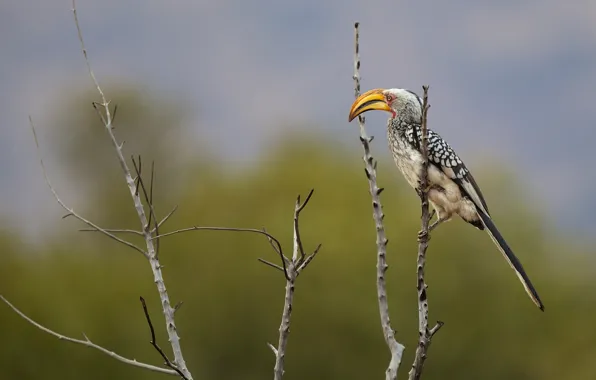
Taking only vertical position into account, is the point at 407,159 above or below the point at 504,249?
above

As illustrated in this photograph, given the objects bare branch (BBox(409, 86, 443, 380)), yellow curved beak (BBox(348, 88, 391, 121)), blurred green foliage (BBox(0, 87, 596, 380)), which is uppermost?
yellow curved beak (BBox(348, 88, 391, 121))

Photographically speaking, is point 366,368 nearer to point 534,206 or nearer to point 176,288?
point 176,288

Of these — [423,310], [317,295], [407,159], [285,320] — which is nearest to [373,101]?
[407,159]

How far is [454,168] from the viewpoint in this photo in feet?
24.3

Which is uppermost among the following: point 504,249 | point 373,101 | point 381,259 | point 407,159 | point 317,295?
point 373,101

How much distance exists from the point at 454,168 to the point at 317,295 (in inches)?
721

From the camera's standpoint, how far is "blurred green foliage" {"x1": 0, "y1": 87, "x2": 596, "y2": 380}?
24609mm

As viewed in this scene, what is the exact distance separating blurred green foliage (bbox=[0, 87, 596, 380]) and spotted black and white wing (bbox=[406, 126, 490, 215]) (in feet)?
55.0

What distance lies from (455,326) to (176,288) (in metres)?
7.82

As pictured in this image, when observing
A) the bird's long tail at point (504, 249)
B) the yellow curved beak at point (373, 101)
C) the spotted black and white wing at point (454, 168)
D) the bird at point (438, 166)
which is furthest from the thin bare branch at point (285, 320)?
the spotted black and white wing at point (454, 168)

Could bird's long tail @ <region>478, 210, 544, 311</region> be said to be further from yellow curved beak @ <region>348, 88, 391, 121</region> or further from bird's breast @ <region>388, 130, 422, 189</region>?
yellow curved beak @ <region>348, 88, 391, 121</region>

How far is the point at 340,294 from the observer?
25562mm

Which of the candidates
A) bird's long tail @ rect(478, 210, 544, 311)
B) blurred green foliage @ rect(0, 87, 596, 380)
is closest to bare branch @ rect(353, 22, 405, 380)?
bird's long tail @ rect(478, 210, 544, 311)

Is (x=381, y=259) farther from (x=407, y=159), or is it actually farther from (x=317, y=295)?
(x=317, y=295)
